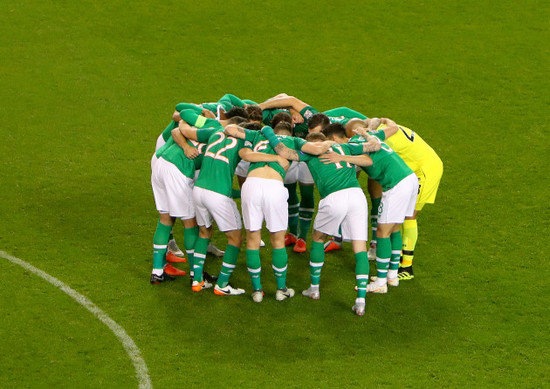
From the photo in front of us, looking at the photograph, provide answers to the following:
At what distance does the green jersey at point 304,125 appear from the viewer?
425 inches

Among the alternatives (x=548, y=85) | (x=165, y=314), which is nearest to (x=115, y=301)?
(x=165, y=314)

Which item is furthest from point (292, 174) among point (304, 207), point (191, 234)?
point (191, 234)

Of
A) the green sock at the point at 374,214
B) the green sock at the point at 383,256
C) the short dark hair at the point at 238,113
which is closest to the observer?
the green sock at the point at 383,256

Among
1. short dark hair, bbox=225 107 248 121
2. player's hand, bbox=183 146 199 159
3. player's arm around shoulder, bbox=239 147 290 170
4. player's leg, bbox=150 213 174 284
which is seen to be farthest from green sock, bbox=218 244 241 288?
short dark hair, bbox=225 107 248 121

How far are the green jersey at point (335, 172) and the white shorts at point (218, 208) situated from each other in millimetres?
1013

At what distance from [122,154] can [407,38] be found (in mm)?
7378

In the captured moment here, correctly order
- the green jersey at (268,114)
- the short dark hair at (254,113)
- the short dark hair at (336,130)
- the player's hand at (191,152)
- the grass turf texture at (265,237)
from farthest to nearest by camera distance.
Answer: the green jersey at (268,114), the short dark hair at (254,113), the short dark hair at (336,130), the player's hand at (191,152), the grass turf texture at (265,237)

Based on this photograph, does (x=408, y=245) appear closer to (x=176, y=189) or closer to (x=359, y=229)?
(x=359, y=229)

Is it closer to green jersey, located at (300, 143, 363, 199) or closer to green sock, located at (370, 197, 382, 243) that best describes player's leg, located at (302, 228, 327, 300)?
green jersey, located at (300, 143, 363, 199)

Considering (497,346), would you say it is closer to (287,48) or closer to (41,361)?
(41,361)

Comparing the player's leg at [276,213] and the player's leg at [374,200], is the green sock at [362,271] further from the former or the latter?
the player's leg at [374,200]

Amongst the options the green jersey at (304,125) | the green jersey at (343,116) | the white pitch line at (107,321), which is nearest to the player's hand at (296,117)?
the green jersey at (304,125)

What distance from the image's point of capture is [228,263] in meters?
9.27

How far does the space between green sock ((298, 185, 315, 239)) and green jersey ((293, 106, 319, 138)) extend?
0.75 meters
